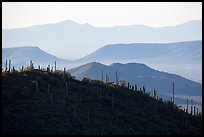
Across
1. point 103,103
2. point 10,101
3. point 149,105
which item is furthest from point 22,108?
point 149,105

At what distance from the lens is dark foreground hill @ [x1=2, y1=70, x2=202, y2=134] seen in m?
46.6

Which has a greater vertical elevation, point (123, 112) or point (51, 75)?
point (51, 75)

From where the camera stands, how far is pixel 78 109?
168ft

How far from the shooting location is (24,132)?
1730 inches

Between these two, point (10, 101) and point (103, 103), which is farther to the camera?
point (103, 103)

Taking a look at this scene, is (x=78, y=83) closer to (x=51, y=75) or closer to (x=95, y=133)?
(x=51, y=75)

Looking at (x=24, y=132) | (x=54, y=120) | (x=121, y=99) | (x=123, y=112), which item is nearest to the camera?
(x=24, y=132)

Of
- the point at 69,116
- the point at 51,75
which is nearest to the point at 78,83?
the point at 51,75

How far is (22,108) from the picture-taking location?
48875mm

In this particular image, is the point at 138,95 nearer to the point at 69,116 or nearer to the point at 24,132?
the point at 69,116

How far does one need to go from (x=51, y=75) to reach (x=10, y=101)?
11.3 m

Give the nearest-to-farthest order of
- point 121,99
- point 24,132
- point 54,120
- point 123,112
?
point 24,132 → point 54,120 → point 123,112 → point 121,99

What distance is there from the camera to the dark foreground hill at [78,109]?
46.6m

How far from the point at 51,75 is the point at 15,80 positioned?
643 centimetres
